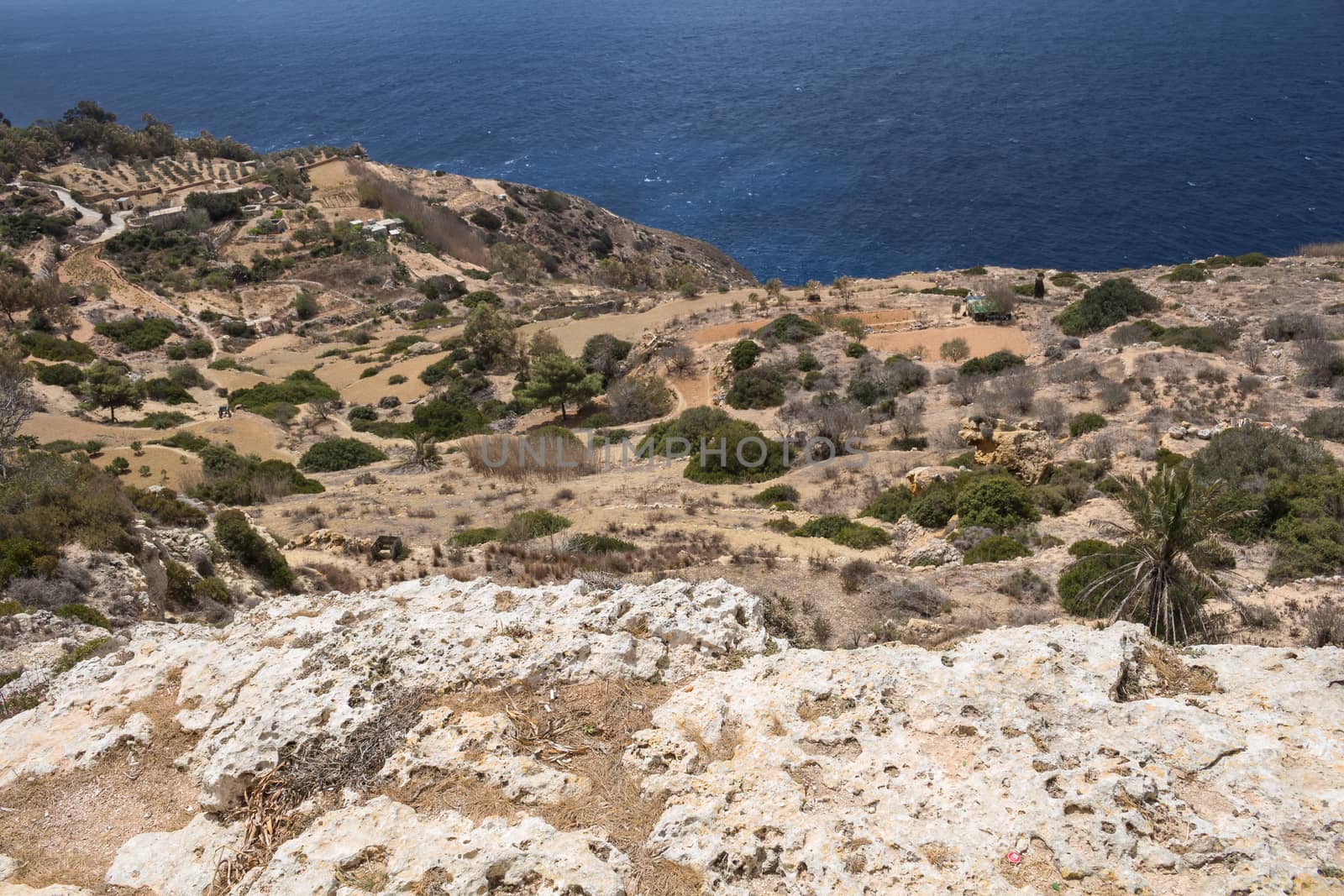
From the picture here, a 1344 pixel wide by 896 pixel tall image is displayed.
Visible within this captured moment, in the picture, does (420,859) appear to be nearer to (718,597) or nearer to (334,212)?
(718,597)

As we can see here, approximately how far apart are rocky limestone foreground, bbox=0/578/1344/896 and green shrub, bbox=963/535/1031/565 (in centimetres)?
894

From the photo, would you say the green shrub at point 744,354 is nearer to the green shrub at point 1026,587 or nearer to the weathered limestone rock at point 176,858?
the green shrub at point 1026,587

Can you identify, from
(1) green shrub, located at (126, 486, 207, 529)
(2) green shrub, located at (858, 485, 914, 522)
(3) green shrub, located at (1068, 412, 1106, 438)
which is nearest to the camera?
(1) green shrub, located at (126, 486, 207, 529)

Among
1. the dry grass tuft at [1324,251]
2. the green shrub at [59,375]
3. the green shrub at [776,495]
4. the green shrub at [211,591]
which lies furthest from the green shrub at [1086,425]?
the green shrub at [59,375]

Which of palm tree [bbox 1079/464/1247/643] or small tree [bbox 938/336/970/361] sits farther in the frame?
small tree [bbox 938/336/970/361]

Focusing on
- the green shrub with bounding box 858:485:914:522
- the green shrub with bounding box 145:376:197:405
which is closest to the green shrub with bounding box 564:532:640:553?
the green shrub with bounding box 858:485:914:522

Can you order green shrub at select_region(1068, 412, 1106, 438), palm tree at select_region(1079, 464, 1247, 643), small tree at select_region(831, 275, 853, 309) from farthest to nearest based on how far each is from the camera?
small tree at select_region(831, 275, 853, 309) → green shrub at select_region(1068, 412, 1106, 438) → palm tree at select_region(1079, 464, 1247, 643)

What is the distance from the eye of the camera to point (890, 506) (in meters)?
21.6

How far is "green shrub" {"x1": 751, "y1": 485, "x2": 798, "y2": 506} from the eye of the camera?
2370 centimetres

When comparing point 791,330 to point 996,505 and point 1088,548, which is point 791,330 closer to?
point 996,505

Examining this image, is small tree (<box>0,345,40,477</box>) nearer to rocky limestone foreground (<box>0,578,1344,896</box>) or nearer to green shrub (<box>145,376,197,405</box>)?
green shrub (<box>145,376,197,405</box>)

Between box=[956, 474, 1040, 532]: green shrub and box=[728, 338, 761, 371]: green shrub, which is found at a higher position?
box=[956, 474, 1040, 532]: green shrub

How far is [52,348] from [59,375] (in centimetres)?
600

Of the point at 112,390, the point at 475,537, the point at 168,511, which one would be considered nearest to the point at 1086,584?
the point at 475,537
